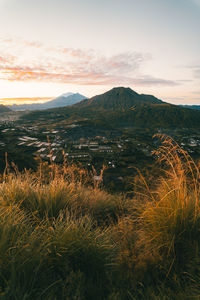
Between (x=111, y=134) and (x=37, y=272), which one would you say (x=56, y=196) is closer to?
(x=37, y=272)

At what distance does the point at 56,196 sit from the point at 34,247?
4.57ft

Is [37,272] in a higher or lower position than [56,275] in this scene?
higher

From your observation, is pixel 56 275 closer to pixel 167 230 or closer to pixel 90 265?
pixel 90 265

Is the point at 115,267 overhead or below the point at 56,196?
below

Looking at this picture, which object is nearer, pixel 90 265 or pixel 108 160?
pixel 90 265

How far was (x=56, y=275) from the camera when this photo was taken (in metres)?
1.87

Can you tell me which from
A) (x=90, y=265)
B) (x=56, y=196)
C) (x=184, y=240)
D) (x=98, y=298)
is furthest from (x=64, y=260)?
(x=184, y=240)

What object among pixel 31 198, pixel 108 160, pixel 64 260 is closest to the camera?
pixel 64 260

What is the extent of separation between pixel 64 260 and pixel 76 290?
1.49 feet

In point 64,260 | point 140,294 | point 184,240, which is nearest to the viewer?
point 140,294

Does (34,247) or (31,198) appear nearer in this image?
(34,247)

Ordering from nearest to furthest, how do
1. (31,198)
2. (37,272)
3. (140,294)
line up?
(37,272) < (140,294) < (31,198)

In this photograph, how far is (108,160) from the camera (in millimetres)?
116125

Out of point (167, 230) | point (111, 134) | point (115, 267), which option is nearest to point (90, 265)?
point (115, 267)
